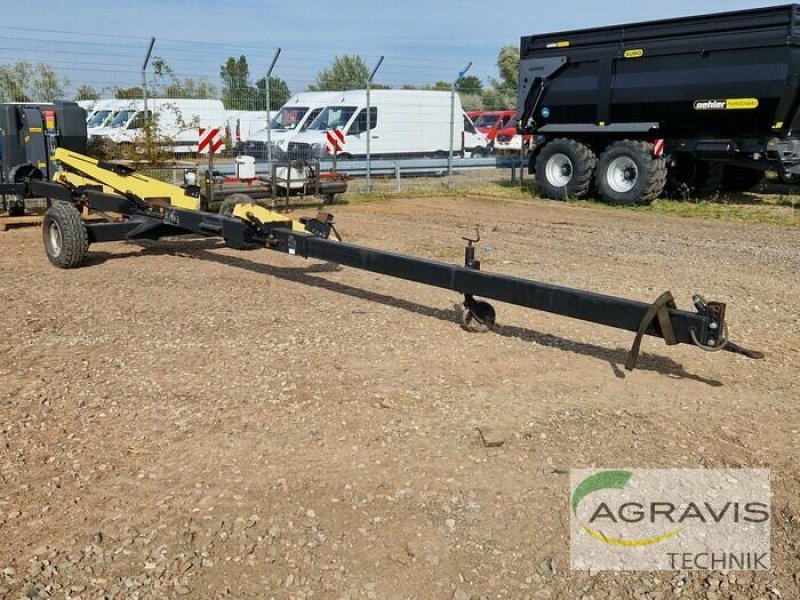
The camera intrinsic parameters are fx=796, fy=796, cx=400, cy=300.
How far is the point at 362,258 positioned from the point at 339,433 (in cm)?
183

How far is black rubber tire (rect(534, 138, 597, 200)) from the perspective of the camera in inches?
607

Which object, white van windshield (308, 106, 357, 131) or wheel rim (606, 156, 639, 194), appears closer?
wheel rim (606, 156, 639, 194)

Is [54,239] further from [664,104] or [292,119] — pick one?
[292,119]

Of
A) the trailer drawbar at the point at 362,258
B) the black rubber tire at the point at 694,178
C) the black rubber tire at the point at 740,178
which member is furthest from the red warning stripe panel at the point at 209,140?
the black rubber tire at the point at 740,178

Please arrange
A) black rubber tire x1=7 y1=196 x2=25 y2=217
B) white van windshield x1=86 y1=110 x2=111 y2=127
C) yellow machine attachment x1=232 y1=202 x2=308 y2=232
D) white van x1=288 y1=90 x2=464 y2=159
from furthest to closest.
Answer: white van windshield x1=86 y1=110 x2=111 y2=127 < white van x1=288 y1=90 x2=464 y2=159 < black rubber tire x1=7 y1=196 x2=25 y2=217 < yellow machine attachment x1=232 y1=202 x2=308 y2=232

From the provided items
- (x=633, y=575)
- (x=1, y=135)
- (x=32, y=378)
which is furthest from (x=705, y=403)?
(x=1, y=135)

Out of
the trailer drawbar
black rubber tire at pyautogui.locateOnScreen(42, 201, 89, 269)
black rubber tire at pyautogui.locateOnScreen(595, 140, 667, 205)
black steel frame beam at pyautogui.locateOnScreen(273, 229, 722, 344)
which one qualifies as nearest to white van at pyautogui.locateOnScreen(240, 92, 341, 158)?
black rubber tire at pyautogui.locateOnScreen(595, 140, 667, 205)

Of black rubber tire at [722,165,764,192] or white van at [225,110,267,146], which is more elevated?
white van at [225,110,267,146]

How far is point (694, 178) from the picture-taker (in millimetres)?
16203

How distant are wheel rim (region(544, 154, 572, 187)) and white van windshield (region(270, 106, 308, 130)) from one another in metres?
8.77

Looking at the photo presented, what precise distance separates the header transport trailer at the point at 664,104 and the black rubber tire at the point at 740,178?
21 millimetres

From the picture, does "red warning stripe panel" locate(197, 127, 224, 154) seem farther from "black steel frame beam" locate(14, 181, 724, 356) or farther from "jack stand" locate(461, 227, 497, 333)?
"jack stand" locate(461, 227, 497, 333)

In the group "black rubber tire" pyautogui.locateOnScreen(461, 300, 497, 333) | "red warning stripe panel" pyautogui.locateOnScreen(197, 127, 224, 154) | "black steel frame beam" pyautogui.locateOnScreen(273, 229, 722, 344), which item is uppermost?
"red warning stripe panel" pyautogui.locateOnScreen(197, 127, 224, 154)

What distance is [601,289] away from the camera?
7.26m
